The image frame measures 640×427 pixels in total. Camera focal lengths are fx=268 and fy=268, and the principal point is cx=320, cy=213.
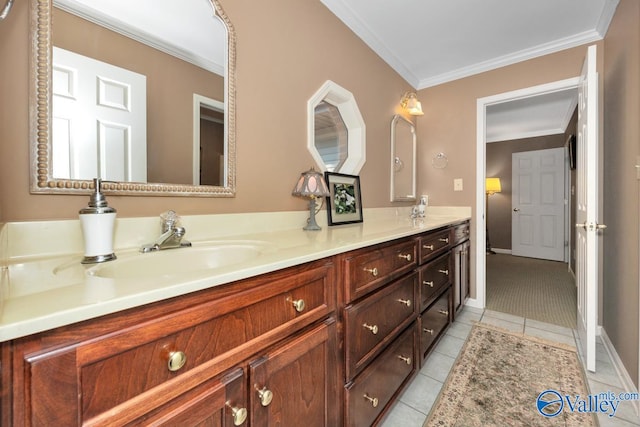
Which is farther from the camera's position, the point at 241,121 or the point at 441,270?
the point at 441,270

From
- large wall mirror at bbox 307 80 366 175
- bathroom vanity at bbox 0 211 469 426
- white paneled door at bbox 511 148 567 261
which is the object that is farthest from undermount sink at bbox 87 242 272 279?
white paneled door at bbox 511 148 567 261

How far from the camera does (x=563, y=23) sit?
2.05 metres

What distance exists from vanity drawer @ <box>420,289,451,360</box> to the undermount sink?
1114 mm

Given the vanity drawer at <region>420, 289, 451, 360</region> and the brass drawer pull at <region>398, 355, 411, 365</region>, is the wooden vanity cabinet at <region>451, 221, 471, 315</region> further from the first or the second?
the brass drawer pull at <region>398, 355, 411, 365</region>

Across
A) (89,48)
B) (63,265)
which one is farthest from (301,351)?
(89,48)

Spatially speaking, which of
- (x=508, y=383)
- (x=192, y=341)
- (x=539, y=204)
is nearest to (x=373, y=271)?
(x=192, y=341)

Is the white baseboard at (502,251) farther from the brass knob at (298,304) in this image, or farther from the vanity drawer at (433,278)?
the brass knob at (298,304)

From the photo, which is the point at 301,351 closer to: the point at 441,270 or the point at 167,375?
the point at 167,375

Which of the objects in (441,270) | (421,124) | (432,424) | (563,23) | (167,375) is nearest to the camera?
(167,375)

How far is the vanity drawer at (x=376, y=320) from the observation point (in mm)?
994

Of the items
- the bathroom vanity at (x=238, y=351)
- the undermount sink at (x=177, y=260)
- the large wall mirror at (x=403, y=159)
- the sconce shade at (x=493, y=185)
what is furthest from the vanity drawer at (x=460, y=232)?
the sconce shade at (x=493, y=185)

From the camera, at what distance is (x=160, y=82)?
103cm

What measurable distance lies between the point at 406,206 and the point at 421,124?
39.0 inches

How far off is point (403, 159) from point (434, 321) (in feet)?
5.27
